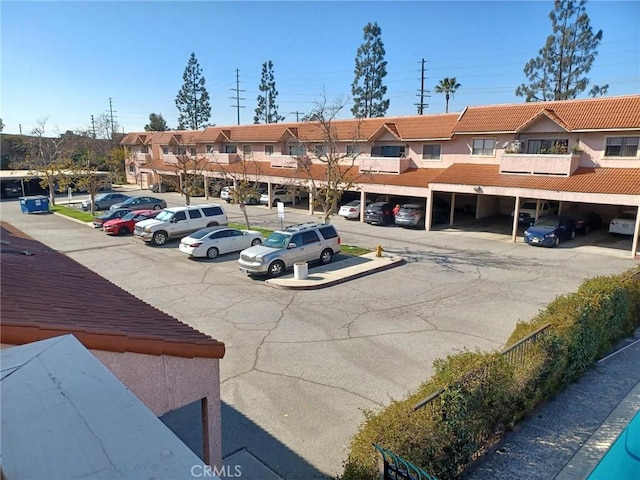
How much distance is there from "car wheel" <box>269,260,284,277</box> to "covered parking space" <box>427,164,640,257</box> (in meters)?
13.0

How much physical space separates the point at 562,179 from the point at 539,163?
1.65m

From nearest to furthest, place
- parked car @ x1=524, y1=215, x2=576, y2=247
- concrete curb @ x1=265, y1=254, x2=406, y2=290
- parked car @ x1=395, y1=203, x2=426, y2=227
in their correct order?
1. concrete curb @ x1=265, y1=254, x2=406, y2=290
2. parked car @ x1=524, y1=215, x2=576, y2=247
3. parked car @ x1=395, y1=203, x2=426, y2=227

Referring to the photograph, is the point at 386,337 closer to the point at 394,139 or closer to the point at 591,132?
the point at 591,132

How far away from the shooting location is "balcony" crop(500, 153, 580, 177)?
23.2 meters

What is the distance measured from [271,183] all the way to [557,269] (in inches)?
942

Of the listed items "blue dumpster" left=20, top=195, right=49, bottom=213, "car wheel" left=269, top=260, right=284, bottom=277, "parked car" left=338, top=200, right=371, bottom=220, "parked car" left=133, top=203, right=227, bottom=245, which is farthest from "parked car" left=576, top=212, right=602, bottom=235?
"blue dumpster" left=20, top=195, right=49, bottom=213

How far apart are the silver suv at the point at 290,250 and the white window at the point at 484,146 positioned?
45.4 ft

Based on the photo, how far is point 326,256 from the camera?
19203mm

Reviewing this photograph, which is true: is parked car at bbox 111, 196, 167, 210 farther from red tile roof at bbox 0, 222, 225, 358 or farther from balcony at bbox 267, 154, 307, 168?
red tile roof at bbox 0, 222, 225, 358

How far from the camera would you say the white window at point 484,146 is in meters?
27.2

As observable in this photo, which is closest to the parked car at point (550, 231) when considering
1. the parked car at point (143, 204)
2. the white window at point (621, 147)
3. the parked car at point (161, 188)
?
the white window at point (621, 147)

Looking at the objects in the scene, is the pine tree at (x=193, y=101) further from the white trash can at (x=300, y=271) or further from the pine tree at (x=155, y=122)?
the white trash can at (x=300, y=271)

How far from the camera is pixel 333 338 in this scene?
11.6m

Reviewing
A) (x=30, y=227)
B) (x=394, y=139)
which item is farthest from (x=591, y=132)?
(x=30, y=227)
